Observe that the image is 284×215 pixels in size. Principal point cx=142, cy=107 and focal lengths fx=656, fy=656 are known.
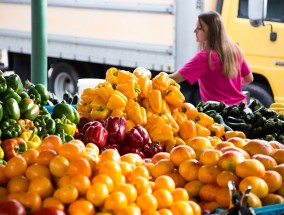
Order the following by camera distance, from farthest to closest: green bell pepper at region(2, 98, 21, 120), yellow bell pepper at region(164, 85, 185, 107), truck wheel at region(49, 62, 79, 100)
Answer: truck wheel at region(49, 62, 79, 100) → yellow bell pepper at region(164, 85, 185, 107) → green bell pepper at region(2, 98, 21, 120)

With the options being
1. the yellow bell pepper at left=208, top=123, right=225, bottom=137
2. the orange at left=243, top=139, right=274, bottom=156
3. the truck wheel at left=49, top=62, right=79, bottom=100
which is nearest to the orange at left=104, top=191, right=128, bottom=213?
the orange at left=243, top=139, right=274, bottom=156

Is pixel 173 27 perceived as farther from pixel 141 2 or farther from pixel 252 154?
pixel 252 154

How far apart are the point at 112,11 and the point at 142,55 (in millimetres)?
849

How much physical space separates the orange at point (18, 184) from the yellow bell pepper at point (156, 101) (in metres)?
1.96

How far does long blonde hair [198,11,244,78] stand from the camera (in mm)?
6984

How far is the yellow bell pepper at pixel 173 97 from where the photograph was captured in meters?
5.03

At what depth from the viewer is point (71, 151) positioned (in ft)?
10.5

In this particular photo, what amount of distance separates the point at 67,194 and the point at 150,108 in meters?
2.16

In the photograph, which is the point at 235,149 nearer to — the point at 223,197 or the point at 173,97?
the point at 223,197

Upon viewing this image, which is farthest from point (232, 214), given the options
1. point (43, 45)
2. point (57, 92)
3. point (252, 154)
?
point (57, 92)

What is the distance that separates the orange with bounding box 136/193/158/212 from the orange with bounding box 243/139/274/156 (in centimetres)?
91

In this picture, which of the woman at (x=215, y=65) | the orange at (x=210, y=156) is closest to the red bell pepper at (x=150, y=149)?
the orange at (x=210, y=156)

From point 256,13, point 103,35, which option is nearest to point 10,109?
point 256,13

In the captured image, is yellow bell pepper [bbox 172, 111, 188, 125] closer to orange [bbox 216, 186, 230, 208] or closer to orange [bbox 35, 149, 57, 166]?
orange [bbox 216, 186, 230, 208]
